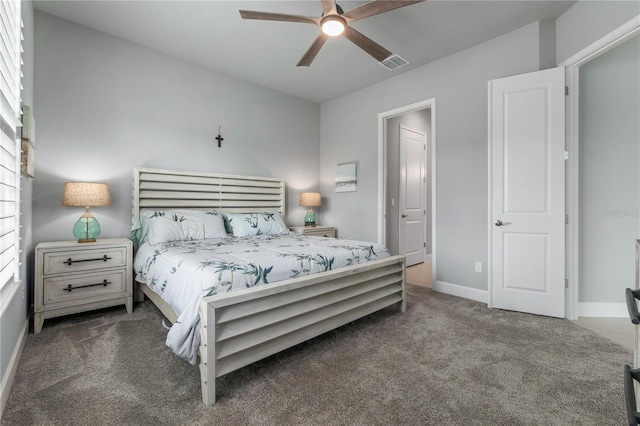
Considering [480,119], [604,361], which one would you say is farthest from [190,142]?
[604,361]

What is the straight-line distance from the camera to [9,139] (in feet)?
5.28

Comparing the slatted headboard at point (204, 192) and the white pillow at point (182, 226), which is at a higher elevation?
the slatted headboard at point (204, 192)

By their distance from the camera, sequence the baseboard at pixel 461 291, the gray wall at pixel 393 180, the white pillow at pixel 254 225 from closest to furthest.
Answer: the baseboard at pixel 461 291, the white pillow at pixel 254 225, the gray wall at pixel 393 180

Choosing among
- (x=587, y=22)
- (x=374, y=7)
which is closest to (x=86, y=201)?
(x=374, y=7)

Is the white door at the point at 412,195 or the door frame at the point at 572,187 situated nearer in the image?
the door frame at the point at 572,187

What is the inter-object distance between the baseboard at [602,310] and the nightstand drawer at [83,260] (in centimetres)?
448

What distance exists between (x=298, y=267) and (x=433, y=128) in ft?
8.89

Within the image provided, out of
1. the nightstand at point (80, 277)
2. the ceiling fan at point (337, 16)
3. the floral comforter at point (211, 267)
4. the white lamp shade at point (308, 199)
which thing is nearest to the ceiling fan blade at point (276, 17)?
the ceiling fan at point (337, 16)

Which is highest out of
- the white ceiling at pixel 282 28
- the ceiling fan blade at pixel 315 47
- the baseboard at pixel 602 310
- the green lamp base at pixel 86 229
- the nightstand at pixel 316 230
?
the white ceiling at pixel 282 28

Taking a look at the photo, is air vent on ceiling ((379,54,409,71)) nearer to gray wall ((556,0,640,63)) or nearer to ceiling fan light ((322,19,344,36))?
ceiling fan light ((322,19,344,36))

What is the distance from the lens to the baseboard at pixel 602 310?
2.79m

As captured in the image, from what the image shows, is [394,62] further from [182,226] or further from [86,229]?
[86,229]

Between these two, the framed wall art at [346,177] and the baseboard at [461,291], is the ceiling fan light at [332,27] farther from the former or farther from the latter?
the baseboard at [461,291]

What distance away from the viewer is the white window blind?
1.41 meters
